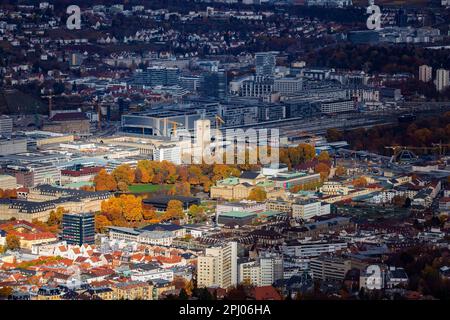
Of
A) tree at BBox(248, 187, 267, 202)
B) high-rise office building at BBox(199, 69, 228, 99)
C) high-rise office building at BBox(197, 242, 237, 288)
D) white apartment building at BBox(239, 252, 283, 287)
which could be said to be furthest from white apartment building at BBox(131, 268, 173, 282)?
high-rise office building at BBox(199, 69, 228, 99)

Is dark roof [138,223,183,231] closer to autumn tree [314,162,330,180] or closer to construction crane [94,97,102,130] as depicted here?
autumn tree [314,162,330,180]

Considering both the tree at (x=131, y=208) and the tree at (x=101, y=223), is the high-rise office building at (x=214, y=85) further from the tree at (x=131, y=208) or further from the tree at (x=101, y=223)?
the tree at (x=101, y=223)

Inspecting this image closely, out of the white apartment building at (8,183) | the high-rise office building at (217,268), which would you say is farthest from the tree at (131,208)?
the high-rise office building at (217,268)

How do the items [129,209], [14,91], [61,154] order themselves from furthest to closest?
[14,91] < [61,154] < [129,209]

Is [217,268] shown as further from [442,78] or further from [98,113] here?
[442,78]

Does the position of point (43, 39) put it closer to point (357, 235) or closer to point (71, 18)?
point (71, 18)
